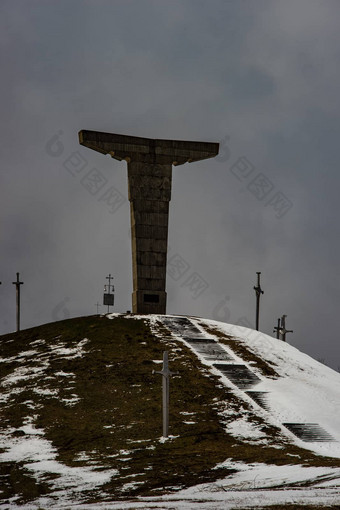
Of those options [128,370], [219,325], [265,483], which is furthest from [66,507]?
[219,325]

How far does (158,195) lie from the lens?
4522 cm

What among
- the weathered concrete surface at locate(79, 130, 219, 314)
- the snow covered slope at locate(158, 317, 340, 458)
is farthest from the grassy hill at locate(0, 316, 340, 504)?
the weathered concrete surface at locate(79, 130, 219, 314)

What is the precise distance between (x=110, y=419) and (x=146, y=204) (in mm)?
18268

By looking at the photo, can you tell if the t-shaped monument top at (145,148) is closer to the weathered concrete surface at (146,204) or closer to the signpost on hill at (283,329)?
the weathered concrete surface at (146,204)

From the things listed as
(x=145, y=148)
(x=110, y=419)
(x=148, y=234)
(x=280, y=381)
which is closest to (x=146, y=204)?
(x=148, y=234)

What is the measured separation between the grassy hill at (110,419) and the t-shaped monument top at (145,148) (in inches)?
382

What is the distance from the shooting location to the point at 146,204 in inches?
1770

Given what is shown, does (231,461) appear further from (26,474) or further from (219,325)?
(219,325)

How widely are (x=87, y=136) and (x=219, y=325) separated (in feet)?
43.9

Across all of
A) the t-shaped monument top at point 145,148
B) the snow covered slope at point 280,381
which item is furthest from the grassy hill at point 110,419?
the t-shaped monument top at point 145,148

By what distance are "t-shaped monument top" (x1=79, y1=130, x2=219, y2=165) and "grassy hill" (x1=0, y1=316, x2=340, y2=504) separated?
A: 969cm

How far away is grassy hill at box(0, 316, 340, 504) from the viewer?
20.6 m

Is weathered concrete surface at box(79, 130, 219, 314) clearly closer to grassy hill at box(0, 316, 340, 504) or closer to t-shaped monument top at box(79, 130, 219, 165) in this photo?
t-shaped monument top at box(79, 130, 219, 165)

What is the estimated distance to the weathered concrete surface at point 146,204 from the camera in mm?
44594
